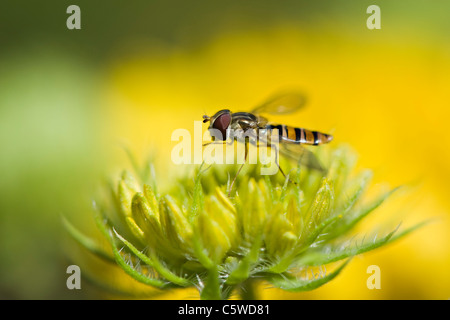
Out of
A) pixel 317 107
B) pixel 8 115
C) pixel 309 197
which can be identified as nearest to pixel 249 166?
pixel 309 197

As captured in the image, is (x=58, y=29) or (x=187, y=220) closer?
(x=187, y=220)

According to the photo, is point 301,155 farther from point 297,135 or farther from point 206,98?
point 206,98

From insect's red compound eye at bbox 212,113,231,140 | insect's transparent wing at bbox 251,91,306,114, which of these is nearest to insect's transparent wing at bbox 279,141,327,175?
insect's red compound eye at bbox 212,113,231,140

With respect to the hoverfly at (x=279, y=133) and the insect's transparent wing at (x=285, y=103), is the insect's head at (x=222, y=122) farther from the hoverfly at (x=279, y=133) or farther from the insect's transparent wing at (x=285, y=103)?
the insect's transparent wing at (x=285, y=103)

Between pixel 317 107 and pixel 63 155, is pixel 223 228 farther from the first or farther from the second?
pixel 317 107

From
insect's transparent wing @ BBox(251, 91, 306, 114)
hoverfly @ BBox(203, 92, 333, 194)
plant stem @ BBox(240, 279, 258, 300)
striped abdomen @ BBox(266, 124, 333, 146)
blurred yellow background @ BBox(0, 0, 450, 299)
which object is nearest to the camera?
plant stem @ BBox(240, 279, 258, 300)

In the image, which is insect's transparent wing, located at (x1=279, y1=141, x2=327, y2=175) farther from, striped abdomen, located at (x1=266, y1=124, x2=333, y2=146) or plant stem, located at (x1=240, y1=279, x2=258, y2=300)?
plant stem, located at (x1=240, y1=279, x2=258, y2=300)
